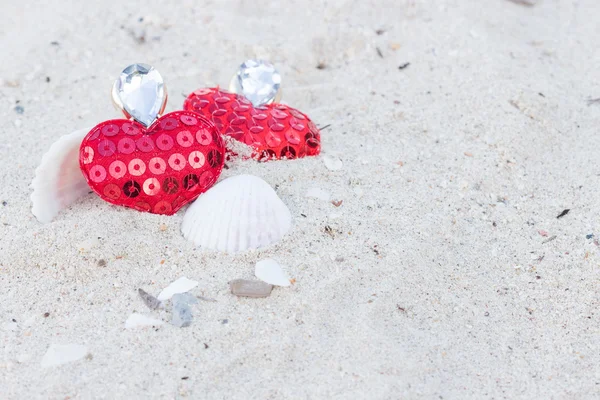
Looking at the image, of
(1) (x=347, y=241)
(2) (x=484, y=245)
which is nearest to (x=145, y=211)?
(1) (x=347, y=241)

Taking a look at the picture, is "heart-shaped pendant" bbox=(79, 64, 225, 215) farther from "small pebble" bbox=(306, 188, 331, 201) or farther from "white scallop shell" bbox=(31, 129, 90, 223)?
"small pebble" bbox=(306, 188, 331, 201)

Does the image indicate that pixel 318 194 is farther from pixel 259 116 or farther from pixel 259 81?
pixel 259 81

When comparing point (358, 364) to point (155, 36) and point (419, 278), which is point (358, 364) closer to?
point (419, 278)

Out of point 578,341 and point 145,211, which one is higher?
point 145,211

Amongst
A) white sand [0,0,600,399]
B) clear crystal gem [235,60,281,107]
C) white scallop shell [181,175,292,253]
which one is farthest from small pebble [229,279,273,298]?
clear crystal gem [235,60,281,107]

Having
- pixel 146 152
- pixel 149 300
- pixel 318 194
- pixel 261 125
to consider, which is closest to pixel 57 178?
pixel 146 152

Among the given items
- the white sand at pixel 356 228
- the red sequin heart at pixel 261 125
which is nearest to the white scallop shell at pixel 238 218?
the white sand at pixel 356 228
